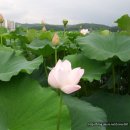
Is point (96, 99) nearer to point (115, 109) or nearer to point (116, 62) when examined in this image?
point (115, 109)

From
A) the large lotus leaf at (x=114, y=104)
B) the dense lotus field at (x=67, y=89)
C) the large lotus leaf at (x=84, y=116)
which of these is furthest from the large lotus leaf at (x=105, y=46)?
the large lotus leaf at (x=84, y=116)

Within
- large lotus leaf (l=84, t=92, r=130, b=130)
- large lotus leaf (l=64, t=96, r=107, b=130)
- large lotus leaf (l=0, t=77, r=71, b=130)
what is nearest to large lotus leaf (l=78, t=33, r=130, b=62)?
large lotus leaf (l=84, t=92, r=130, b=130)

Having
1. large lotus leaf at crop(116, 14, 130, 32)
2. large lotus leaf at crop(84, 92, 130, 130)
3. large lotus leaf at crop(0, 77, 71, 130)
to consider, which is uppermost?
large lotus leaf at crop(116, 14, 130, 32)

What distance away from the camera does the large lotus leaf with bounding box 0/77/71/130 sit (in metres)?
1.22

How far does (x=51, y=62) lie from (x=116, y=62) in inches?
17.3

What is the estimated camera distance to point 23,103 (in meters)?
1.27

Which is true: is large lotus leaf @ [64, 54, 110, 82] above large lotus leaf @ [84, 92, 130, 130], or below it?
above

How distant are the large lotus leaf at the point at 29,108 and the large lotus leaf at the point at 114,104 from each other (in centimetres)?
41

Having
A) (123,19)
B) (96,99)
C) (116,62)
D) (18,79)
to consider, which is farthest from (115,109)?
(123,19)

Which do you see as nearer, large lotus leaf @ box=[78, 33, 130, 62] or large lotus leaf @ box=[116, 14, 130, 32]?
large lotus leaf @ box=[78, 33, 130, 62]

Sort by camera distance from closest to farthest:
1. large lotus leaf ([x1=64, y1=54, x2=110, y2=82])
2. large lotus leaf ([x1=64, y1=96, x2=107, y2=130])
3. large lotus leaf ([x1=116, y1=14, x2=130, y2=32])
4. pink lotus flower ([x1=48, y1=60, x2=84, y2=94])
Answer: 1. pink lotus flower ([x1=48, y1=60, x2=84, y2=94])
2. large lotus leaf ([x1=64, y1=96, x2=107, y2=130])
3. large lotus leaf ([x1=64, y1=54, x2=110, y2=82])
4. large lotus leaf ([x1=116, y1=14, x2=130, y2=32])

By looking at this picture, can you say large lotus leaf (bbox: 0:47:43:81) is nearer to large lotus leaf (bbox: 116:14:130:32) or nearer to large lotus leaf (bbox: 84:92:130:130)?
large lotus leaf (bbox: 84:92:130:130)

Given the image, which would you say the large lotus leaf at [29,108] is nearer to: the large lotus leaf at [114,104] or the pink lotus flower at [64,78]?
the pink lotus flower at [64,78]

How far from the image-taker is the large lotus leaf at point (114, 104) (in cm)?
163
